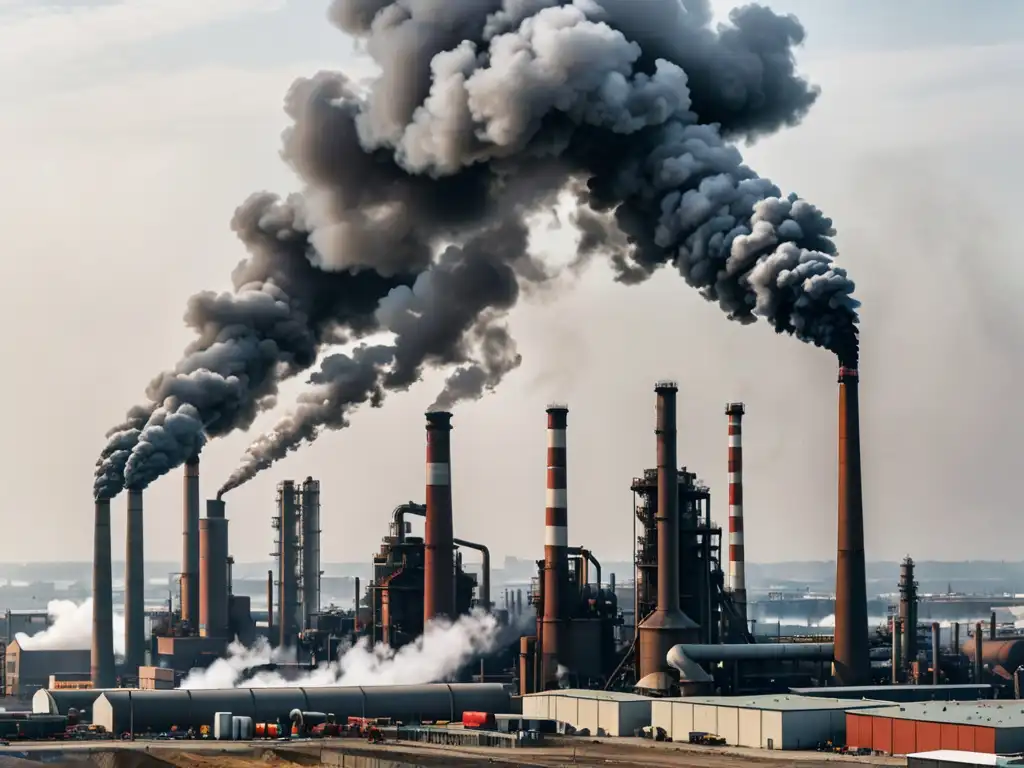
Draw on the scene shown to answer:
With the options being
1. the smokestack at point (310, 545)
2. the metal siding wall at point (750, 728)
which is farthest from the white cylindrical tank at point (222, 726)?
the smokestack at point (310, 545)

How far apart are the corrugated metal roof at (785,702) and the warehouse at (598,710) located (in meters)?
1.18

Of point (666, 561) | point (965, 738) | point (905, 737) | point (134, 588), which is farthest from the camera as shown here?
point (134, 588)

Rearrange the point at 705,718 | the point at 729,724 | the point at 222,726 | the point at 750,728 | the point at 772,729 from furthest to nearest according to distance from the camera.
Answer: the point at 222,726 < the point at 705,718 < the point at 729,724 < the point at 750,728 < the point at 772,729

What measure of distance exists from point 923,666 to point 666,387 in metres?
16.0

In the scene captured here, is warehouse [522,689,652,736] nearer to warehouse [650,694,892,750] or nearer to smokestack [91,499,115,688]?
warehouse [650,694,892,750]

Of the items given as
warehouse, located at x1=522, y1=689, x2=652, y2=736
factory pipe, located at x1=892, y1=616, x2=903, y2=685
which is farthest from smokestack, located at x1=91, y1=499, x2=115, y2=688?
factory pipe, located at x1=892, y1=616, x2=903, y2=685

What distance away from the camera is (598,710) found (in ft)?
217

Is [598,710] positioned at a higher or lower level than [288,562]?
lower

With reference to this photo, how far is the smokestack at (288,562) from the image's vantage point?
101688mm

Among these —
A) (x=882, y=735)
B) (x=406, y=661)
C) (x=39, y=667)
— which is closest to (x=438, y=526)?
(x=406, y=661)

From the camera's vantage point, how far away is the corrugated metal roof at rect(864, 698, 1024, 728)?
180 feet

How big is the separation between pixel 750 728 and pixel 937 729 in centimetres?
719

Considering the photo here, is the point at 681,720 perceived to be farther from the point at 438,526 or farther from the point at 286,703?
the point at 438,526

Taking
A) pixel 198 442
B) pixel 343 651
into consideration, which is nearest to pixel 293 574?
pixel 343 651
